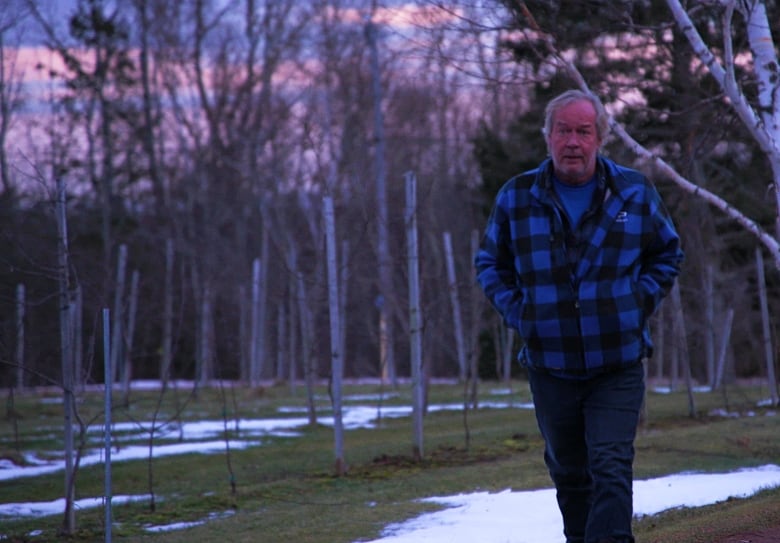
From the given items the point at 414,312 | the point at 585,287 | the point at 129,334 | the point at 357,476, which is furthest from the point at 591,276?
the point at 129,334

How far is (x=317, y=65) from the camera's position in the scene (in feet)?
144

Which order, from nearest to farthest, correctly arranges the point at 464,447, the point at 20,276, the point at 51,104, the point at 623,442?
the point at 623,442, the point at 464,447, the point at 20,276, the point at 51,104

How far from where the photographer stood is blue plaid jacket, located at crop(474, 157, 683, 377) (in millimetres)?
4508

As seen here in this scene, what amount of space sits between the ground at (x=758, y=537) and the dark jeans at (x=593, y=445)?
169cm

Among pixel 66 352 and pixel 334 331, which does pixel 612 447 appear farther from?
A: pixel 334 331

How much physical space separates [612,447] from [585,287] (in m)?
0.61

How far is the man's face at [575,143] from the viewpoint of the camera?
4.63m

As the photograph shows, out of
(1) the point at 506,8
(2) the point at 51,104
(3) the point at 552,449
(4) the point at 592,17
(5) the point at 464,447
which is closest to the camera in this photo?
(3) the point at 552,449

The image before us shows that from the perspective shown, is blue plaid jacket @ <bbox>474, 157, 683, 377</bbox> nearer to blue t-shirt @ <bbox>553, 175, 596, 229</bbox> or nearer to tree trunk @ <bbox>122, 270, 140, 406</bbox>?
blue t-shirt @ <bbox>553, 175, 596, 229</bbox>

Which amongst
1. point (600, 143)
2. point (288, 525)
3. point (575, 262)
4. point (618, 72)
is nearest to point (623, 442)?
point (575, 262)

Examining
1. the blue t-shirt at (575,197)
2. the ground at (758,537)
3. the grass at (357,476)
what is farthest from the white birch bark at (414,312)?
the blue t-shirt at (575,197)

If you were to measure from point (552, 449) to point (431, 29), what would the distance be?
7.37 meters

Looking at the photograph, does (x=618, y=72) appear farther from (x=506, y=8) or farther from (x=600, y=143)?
(x=600, y=143)

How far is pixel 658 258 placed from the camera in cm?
466
